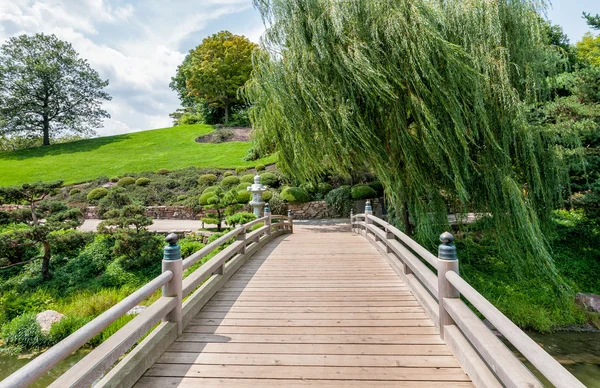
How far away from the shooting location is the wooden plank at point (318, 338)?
265 cm

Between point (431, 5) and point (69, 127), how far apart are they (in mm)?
39201

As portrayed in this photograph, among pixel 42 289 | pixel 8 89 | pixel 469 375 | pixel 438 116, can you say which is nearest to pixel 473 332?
pixel 469 375

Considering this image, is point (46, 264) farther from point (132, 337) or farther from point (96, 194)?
point (132, 337)

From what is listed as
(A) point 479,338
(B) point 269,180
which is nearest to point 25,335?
(A) point 479,338

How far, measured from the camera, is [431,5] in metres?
6.54

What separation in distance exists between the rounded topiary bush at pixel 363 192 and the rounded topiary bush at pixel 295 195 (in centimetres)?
214

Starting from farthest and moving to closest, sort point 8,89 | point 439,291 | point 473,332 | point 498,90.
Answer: point 8,89, point 498,90, point 439,291, point 473,332

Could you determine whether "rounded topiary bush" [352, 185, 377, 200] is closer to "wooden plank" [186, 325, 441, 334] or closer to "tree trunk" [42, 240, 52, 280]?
"wooden plank" [186, 325, 441, 334]

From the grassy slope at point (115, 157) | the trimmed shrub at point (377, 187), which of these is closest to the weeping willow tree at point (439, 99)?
the trimmed shrub at point (377, 187)

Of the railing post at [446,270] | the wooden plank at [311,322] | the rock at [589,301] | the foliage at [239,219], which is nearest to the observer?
the railing post at [446,270]

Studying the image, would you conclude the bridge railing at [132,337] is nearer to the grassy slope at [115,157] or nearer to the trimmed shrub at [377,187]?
the trimmed shrub at [377,187]

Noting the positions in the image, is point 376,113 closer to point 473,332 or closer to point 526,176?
point 526,176

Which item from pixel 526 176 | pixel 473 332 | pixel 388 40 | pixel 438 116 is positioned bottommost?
pixel 473 332

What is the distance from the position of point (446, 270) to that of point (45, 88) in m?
40.3
